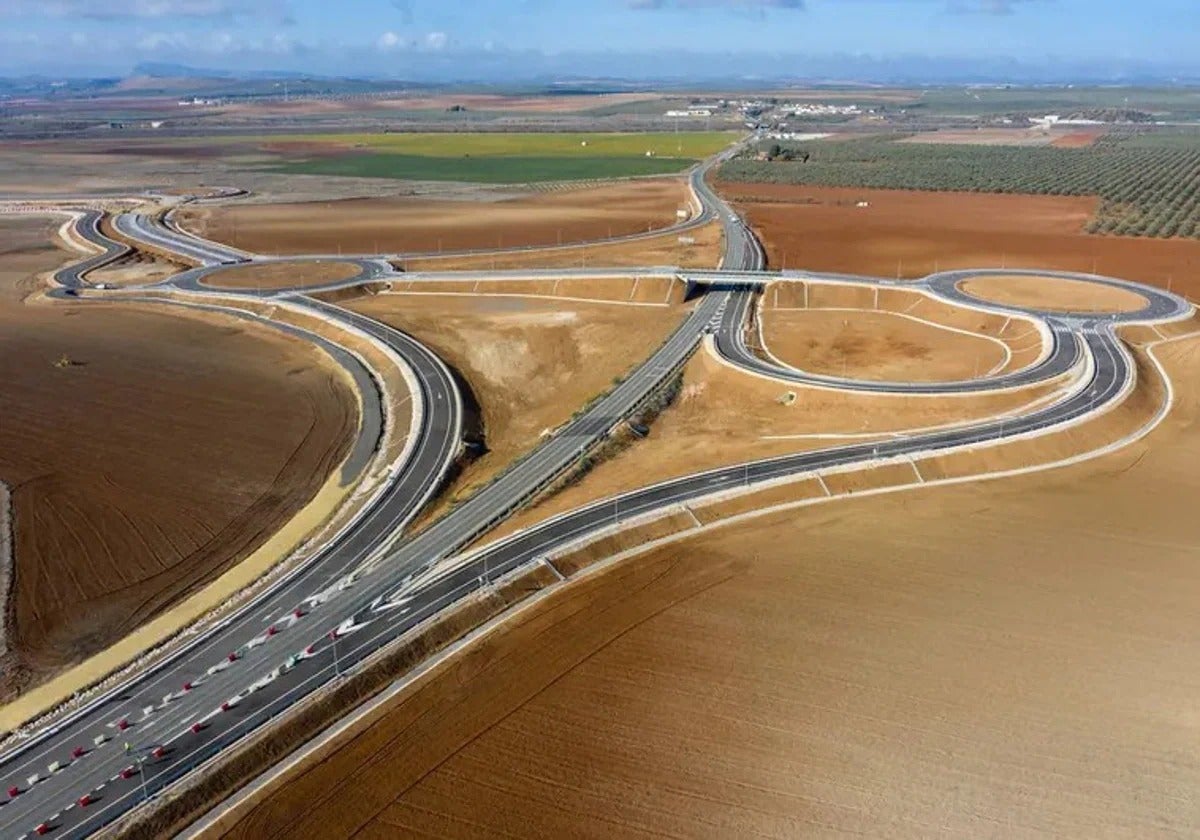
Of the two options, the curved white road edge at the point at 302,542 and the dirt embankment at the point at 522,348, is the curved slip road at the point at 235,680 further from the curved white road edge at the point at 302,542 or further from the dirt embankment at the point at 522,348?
the dirt embankment at the point at 522,348

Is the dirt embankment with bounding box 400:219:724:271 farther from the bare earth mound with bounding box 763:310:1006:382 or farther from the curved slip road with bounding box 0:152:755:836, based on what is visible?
the curved slip road with bounding box 0:152:755:836

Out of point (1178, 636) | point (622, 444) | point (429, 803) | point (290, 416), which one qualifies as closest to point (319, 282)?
point (290, 416)

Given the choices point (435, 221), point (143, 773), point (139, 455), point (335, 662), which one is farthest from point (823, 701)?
point (435, 221)

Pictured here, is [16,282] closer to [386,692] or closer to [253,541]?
[253,541]

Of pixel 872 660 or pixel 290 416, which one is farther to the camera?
pixel 290 416

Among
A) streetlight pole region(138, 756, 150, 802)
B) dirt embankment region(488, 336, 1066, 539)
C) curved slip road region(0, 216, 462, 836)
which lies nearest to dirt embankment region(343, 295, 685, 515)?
curved slip road region(0, 216, 462, 836)

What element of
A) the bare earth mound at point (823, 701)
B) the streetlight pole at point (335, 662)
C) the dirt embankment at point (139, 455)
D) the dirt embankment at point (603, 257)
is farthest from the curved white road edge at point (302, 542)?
the dirt embankment at point (603, 257)
